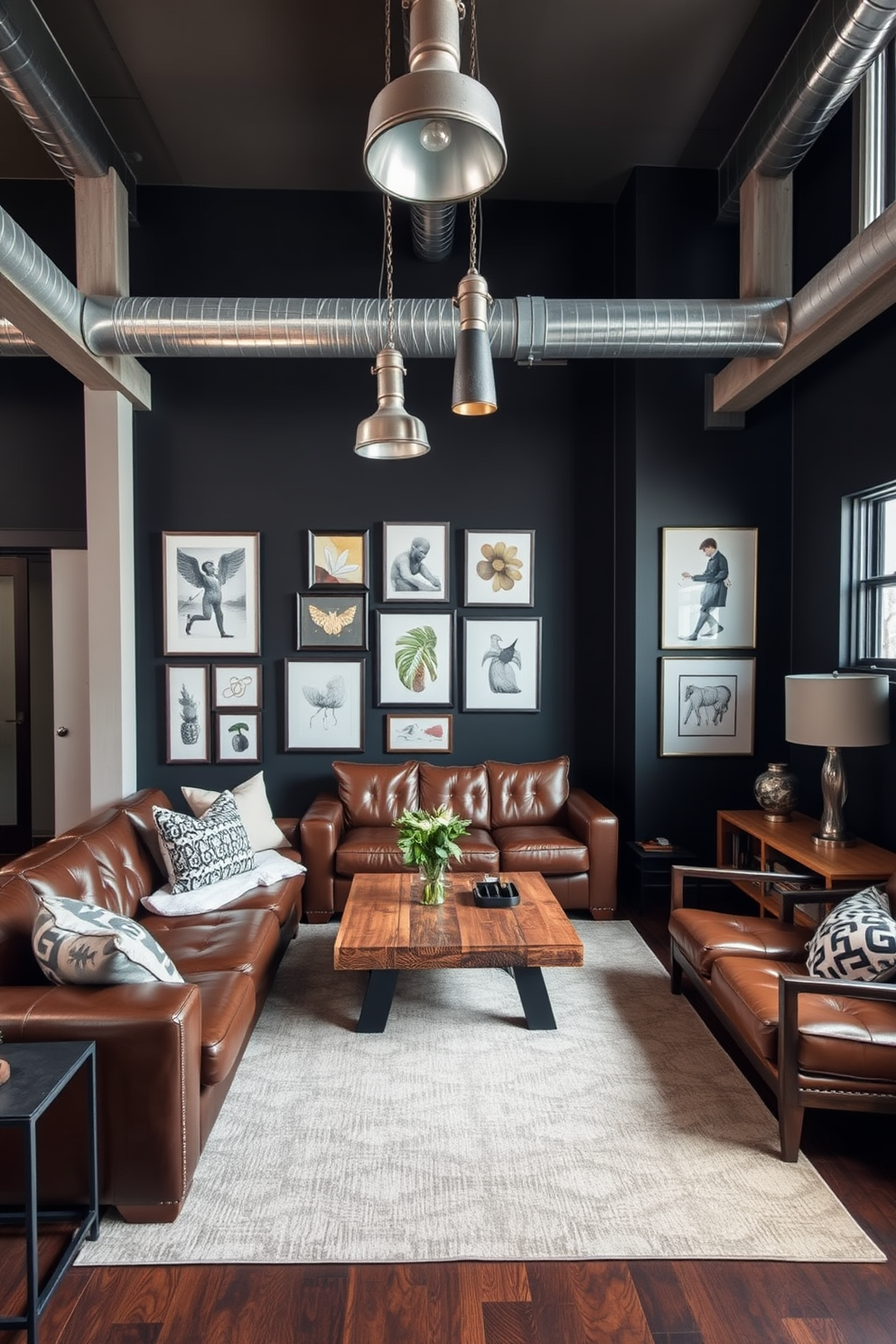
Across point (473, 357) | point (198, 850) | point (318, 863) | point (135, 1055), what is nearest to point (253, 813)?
point (318, 863)

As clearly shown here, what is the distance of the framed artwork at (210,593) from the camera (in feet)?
18.9

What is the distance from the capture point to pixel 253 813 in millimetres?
5004

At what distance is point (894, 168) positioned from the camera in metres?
3.76

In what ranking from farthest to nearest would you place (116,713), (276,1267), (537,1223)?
(116,713), (537,1223), (276,1267)

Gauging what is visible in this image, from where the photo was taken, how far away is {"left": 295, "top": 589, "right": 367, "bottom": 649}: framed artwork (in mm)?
5848

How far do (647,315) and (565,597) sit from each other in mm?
2109

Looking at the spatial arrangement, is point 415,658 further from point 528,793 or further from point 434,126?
point 434,126

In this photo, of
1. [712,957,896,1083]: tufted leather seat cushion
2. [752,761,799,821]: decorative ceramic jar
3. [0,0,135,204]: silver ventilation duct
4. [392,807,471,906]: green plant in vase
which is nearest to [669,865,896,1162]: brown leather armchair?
[712,957,896,1083]: tufted leather seat cushion

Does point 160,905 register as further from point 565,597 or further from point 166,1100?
point 565,597

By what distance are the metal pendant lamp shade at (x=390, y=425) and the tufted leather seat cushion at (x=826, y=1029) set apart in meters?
2.54

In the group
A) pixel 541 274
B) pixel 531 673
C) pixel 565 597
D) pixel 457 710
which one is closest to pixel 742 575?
pixel 565 597

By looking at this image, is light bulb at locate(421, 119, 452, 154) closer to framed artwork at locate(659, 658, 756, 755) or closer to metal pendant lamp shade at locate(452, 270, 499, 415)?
metal pendant lamp shade at locate(452, 270, 499, 415)

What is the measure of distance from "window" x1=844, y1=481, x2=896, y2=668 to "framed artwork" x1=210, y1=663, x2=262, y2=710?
3.93 m

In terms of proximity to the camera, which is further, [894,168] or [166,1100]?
[894,168]
